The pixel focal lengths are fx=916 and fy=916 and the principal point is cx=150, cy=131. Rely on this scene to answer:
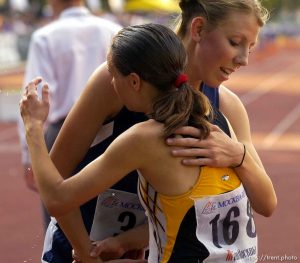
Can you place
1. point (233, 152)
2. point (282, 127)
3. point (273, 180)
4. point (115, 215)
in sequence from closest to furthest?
1. point (233, 152)
2. point (115, 215)
3. point (273, 180)
4. point (282, 127)

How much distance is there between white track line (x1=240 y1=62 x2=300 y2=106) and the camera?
21.7 meters

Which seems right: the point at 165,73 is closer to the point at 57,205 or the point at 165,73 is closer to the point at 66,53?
the point at 57,205

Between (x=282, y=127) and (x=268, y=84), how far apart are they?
9978 millimetres

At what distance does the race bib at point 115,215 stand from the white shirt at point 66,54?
1.90 meters

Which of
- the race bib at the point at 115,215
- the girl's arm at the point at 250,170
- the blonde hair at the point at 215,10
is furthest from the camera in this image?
the race bib at the point at 115,215

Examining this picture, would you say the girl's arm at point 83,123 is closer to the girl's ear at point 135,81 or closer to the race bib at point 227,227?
the girl's ear at point 135,81

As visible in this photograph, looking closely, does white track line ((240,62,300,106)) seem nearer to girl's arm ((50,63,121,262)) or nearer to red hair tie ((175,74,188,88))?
girl's arm ((50,63,121,262))

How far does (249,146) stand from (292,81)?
82.8ft

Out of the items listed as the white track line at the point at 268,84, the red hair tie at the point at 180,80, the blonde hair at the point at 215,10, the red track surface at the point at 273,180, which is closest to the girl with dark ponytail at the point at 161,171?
the red hair tie at the point at 180,80

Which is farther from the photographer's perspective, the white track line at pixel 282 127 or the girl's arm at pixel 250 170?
the white track line at pixel 282 127

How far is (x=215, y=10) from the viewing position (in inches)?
107

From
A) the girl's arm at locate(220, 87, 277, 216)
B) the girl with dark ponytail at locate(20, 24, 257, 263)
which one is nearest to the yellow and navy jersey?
the girl with dark ponytail at locate(20, 24, 257, 263)

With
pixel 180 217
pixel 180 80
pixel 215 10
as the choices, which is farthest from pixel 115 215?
pixel 215 10

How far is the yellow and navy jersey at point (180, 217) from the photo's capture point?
2395 millimetres
